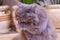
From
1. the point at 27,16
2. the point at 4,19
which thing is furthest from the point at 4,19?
the point at 27,16

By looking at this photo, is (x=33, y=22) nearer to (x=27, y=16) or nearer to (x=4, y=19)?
(x=27, y=16)

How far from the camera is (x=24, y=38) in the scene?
37.8 inches

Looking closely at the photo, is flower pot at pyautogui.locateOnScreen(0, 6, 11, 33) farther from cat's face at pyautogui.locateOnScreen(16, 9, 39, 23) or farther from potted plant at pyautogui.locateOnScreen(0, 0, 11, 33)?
cat's face at pyautogui.locateOnScreen(16, 9, 39, 23)

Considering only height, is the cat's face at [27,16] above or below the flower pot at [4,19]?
above

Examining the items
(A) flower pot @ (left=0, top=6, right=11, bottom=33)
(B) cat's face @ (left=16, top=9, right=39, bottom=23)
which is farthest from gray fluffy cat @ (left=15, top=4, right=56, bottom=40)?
(A) flower pot @ (left=0, top=6, right=11, bottom=33)

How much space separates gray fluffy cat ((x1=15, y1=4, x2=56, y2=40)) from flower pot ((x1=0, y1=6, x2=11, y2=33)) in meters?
0.74

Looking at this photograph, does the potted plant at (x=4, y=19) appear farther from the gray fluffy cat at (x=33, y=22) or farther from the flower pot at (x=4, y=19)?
the gray fluffy cat at (x=33, y=22)

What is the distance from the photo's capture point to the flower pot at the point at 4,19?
1.62 meters

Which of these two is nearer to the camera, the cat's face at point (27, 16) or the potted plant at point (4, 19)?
the cat's face at point (27, 16)

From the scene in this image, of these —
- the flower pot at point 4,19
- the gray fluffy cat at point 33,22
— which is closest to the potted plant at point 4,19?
the flower pot at point 4,19

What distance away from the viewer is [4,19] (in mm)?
1638

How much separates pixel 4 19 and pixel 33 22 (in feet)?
2.81

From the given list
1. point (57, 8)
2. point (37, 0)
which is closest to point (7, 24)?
point (37, 0)

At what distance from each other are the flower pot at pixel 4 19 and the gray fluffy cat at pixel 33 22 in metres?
0.74
